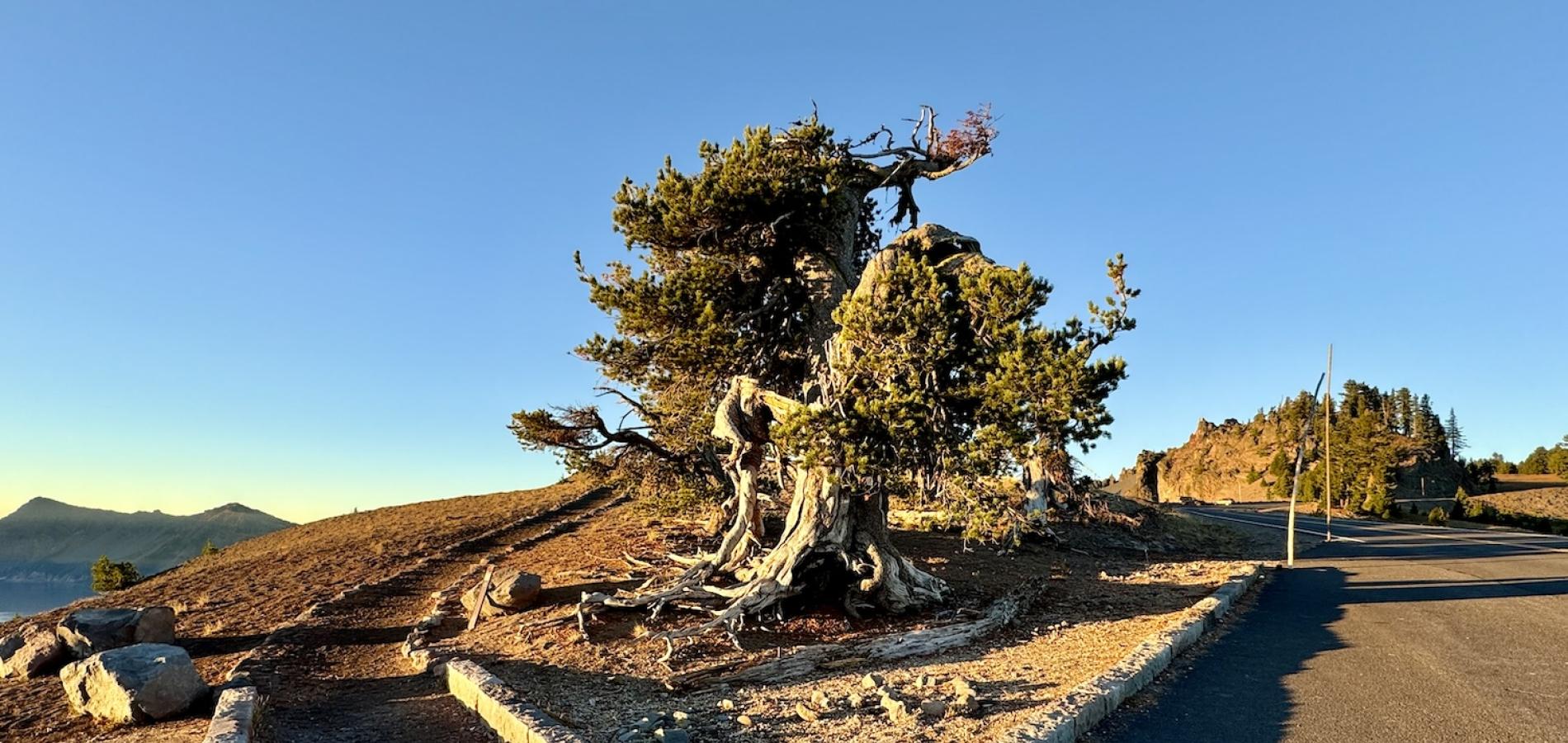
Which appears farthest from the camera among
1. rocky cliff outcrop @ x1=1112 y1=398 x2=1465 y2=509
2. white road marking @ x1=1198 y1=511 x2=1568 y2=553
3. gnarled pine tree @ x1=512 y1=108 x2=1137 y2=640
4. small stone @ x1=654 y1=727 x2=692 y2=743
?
rocky cliff outcrop @ x1=1112 y1=398 x2=1465 y2=509

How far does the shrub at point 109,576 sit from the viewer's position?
73.9 feet

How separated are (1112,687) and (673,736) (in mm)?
4549

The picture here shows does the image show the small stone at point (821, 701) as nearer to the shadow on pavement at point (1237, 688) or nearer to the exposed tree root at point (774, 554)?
the shadow on pavement at point (1237, 688)

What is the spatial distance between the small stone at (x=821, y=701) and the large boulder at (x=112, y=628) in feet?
37.3

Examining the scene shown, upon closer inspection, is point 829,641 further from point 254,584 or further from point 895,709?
point 254,584

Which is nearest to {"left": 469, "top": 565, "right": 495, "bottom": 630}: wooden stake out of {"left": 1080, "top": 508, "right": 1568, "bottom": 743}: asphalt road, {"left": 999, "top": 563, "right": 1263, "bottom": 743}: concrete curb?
{"left": 999, "top": 563, "right": 1263, "bottom": 743}: concrete curb

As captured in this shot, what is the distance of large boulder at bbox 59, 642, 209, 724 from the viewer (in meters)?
8.52

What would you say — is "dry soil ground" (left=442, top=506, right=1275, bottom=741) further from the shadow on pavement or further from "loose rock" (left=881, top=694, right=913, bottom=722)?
the shadow on pavement

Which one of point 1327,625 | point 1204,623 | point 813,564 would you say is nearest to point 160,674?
point 813,564

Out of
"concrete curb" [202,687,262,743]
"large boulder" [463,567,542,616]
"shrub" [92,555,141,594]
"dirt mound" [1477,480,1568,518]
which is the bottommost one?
"dirt mound" [1477,480,1568,518]

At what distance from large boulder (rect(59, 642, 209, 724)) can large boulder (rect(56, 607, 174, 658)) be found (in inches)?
128

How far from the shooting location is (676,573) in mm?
14742

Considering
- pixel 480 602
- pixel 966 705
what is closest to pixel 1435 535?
pixel 966 705

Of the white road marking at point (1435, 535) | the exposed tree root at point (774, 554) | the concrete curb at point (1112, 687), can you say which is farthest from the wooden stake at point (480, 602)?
the white road marking at point (1435, 535)
